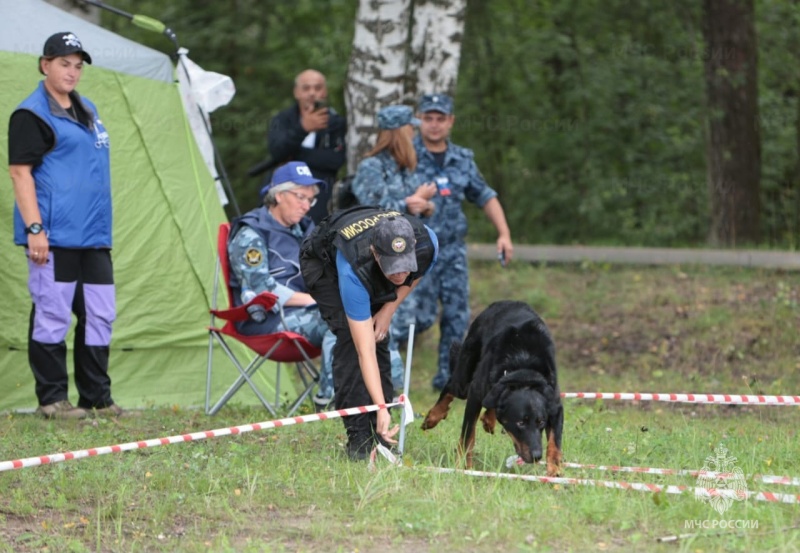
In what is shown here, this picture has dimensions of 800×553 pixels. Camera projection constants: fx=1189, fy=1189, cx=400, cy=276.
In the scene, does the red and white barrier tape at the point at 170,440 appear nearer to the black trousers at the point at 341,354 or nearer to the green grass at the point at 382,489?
the black trousers at the point at 341,354

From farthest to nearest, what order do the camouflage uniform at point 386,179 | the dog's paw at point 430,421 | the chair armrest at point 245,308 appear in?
the camouflage uniform at point 386,179
the chair armrest at point 245,308
the dog's paw at point 430,421

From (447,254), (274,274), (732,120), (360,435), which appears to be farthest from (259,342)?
(732,120)

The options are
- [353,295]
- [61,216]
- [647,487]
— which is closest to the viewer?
[647,487]

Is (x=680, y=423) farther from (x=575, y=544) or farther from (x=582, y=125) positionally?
(x=582, y=125)

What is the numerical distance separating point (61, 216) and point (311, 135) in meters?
2.54

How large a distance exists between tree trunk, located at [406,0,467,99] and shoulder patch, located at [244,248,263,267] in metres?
3.15

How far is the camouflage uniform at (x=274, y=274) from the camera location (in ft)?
22.5

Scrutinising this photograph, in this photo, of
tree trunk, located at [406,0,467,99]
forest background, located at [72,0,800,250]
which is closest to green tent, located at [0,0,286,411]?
tree trunk, located at [406,0,467,99]

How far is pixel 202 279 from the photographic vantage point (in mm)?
7980

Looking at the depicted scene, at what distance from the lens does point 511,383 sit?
5277mm

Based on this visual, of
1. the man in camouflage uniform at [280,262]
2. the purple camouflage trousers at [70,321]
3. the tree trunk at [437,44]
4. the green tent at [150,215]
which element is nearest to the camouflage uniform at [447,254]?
the man in camouflage uniform at [280,262]

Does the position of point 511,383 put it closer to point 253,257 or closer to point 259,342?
point 259,342

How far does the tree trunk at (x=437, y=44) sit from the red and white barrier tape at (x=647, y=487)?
16.5ft

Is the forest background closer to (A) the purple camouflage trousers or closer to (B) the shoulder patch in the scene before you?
(B) the shoulder patch
